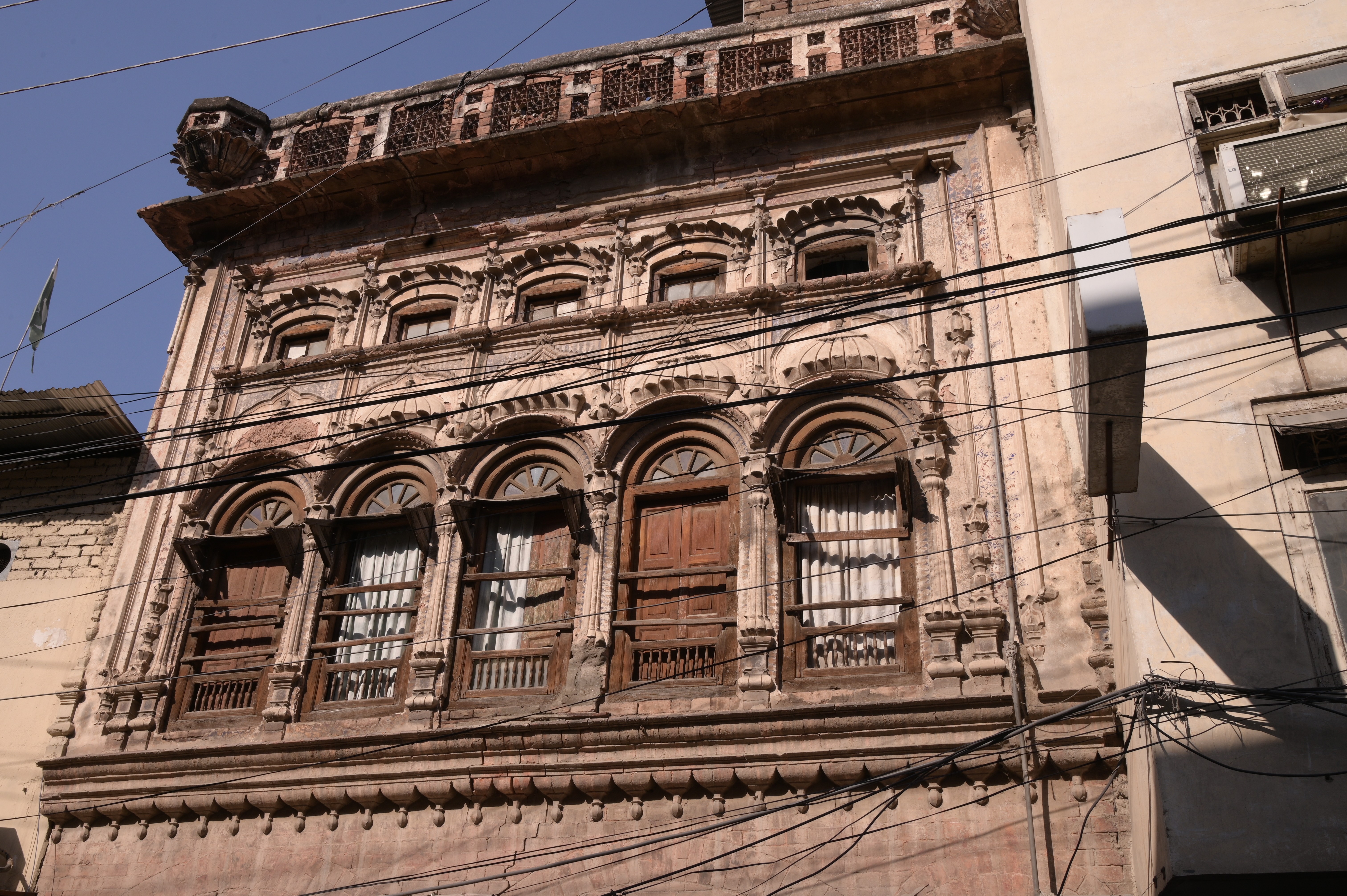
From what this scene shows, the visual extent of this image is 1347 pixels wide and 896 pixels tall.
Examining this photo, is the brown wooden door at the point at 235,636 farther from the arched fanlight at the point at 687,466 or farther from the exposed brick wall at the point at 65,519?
the arched fanlight at the point at 687,466

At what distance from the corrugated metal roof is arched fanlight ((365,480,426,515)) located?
9.63 feet

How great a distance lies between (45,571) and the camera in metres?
12.3

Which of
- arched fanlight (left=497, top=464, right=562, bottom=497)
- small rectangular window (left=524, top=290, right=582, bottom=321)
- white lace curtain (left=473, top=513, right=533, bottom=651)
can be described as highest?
small rectangular window (left=524, top=290, right=582, bottom=321)

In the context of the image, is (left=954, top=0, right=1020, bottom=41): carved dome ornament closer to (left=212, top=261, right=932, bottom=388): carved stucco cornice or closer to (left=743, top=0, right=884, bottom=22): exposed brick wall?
(left=743, top=0, right=884, bottom=22): exposed brick wall

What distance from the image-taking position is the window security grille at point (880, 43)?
1246 centimetres

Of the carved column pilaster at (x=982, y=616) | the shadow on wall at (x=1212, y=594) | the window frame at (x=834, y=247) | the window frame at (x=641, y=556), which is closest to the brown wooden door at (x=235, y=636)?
the window frame at (x=641, y=556)

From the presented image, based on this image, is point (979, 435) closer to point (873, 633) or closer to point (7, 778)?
point (873, 633)

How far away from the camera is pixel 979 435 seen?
33.0 feet

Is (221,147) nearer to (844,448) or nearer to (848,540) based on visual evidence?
(844,448)

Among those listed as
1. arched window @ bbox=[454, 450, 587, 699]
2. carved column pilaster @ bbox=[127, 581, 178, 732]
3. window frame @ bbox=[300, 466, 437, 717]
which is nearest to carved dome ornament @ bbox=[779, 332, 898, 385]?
arched window @ bbox=[454, 450, 587, 699]

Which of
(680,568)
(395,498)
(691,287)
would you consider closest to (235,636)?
(395,498)

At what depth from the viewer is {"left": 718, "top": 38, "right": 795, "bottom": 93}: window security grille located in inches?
505

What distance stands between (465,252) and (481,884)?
7.11 m

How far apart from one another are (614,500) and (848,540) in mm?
2244
